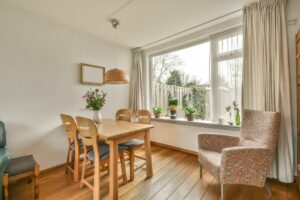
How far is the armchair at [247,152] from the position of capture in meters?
1.59

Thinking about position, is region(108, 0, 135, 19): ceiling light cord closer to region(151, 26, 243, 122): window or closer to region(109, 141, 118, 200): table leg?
region(151, 26, 243, 122): window

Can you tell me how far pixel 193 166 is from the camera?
2518 millimetres

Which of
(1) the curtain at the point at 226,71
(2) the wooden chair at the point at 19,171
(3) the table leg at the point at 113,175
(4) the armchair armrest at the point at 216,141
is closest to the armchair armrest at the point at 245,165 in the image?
(4) the armchair armrest at the point at 216,141

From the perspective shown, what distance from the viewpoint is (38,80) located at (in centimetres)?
238

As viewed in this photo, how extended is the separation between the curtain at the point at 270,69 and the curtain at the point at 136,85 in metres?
2.29

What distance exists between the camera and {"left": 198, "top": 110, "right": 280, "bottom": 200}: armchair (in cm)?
159

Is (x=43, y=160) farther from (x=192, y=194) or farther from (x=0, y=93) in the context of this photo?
(x=192, y=194)

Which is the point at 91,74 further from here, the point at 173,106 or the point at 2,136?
the point at 173,106

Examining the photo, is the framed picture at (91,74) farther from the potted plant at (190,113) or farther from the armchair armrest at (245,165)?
the armchair armrest at (245,165)

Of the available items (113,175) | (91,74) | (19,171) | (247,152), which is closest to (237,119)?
(247,152)

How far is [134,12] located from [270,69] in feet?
7.04

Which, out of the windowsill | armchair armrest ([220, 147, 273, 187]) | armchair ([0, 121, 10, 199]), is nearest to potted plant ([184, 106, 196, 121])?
the windowsill

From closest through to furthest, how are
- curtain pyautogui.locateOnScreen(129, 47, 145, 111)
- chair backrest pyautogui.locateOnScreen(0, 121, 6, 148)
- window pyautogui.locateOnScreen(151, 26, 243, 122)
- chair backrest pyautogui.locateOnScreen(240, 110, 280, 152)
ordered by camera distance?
chair backrest pyautogui.locateOnScreen(240, 110, 280, 152)
chair backrest pyautogui.locateOnScreen(0, 121, 6, 148)
window pyautogui.locateOnScreen(151, 26, 243, 122)
curtain pyautogui.locateOnScreen(129, 47, 145, 111)

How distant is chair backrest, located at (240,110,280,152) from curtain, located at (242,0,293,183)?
208mm
